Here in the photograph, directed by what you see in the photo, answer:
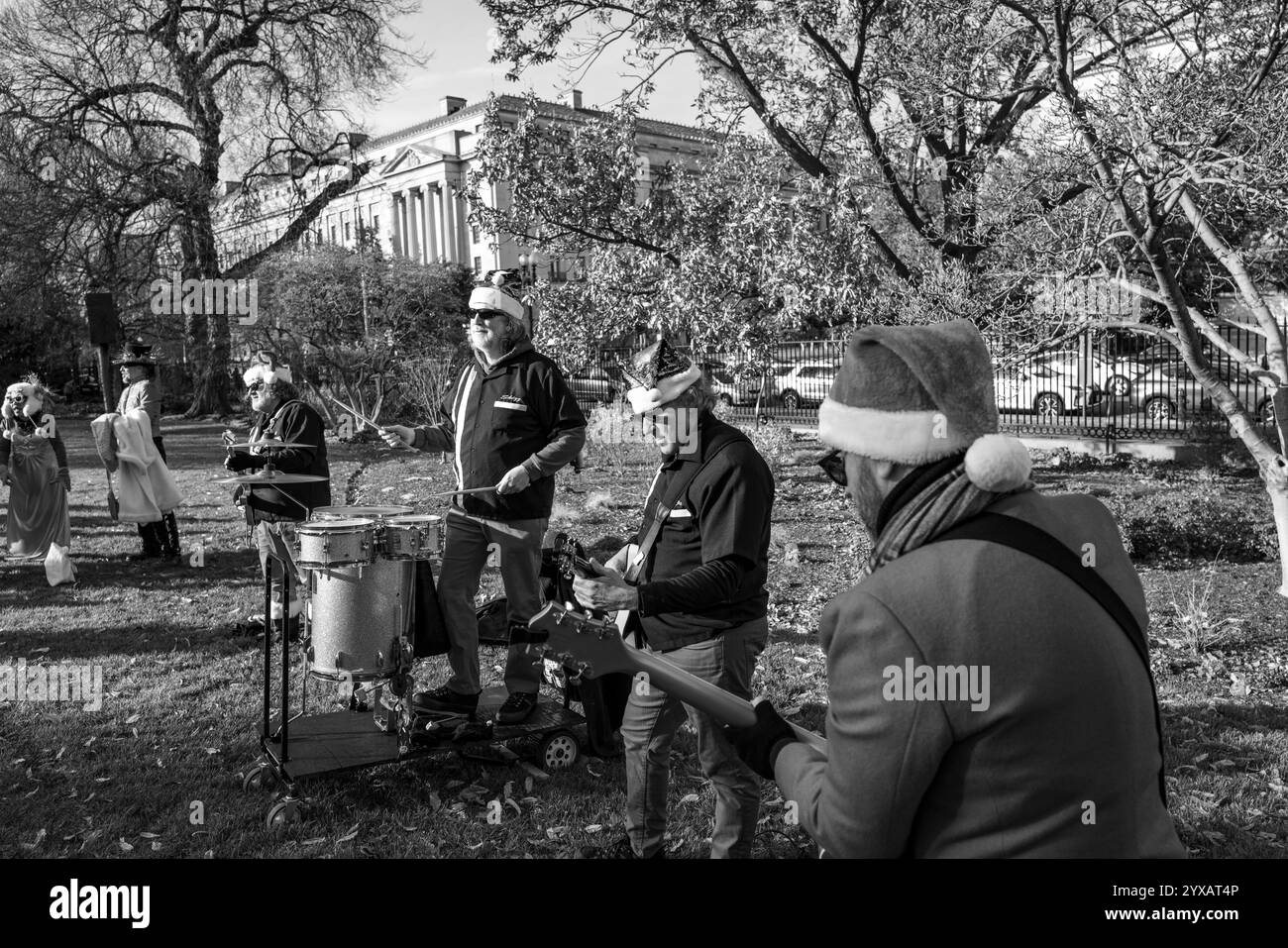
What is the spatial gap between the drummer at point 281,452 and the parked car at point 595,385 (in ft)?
21.0

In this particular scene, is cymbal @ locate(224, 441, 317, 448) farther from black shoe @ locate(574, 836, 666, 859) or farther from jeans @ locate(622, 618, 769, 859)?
jeans @ locate(622, 618, 769, 859)

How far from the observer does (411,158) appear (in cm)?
5584

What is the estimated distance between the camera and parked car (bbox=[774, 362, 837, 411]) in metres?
18.2

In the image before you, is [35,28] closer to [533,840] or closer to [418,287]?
[418,287]

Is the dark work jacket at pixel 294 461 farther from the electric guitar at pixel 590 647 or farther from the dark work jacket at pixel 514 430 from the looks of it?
the electric guitar at pixel 590 647

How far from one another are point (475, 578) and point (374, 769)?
107cm

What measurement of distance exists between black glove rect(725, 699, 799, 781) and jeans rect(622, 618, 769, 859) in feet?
4.38

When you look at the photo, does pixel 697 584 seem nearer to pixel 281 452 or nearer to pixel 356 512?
pixel 356 512

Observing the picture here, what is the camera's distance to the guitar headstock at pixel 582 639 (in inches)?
107

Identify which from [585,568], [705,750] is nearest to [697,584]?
[585,568]


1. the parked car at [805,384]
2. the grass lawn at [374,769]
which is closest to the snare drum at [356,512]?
the grass lawn at [374,769]

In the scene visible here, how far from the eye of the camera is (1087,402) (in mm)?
17781
